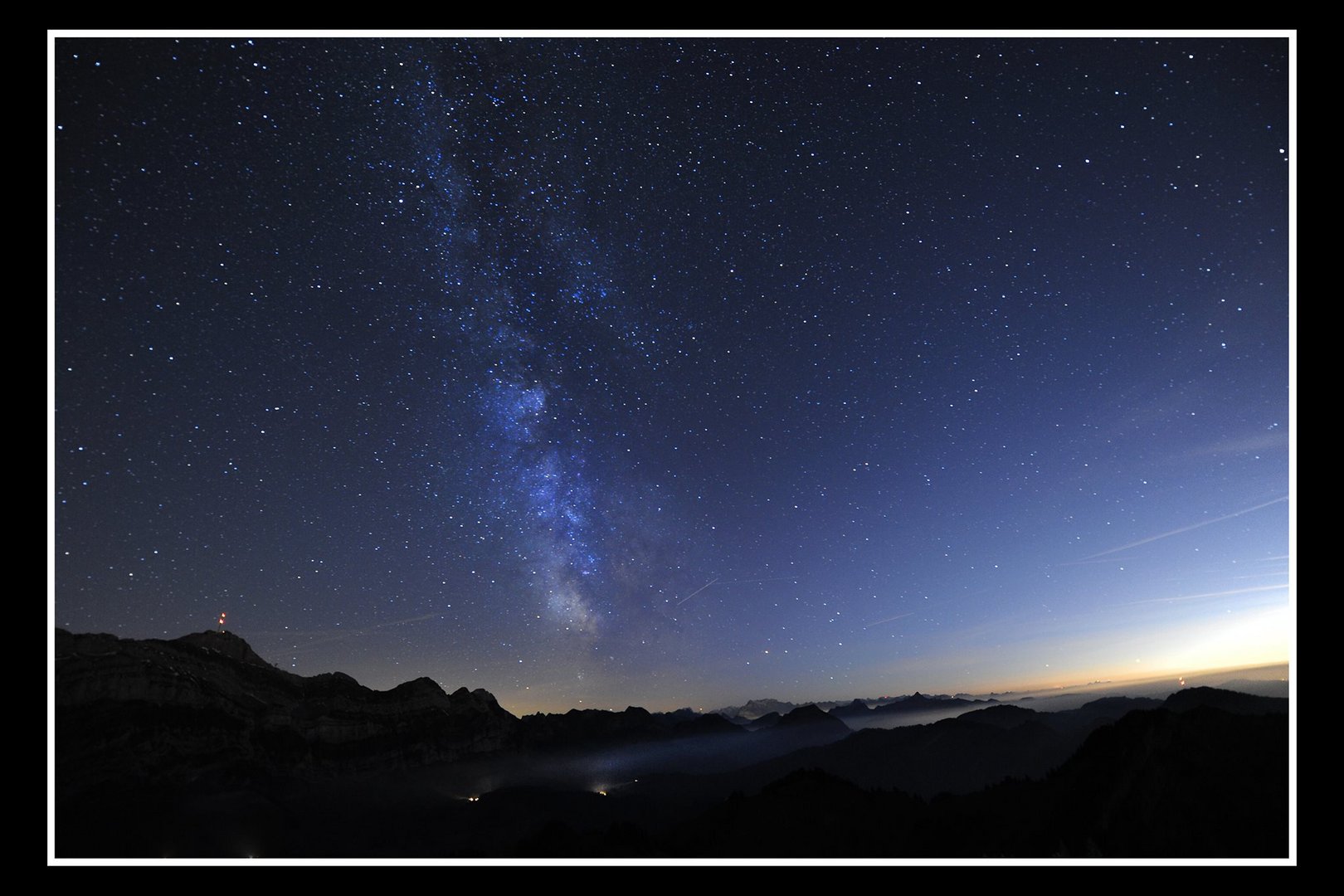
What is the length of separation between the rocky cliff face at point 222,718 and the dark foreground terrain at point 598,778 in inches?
5.5

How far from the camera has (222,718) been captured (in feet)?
104

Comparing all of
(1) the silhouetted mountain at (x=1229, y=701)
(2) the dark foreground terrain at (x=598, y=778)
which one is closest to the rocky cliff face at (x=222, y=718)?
(2) the dark foreground terrain at (x=598, y=778)

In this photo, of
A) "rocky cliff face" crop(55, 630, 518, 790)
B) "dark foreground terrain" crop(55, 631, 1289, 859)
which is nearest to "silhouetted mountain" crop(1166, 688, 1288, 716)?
"dark foreground terrain" crop(55, 631, 1289, 859)

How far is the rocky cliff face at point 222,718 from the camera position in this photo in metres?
22.1

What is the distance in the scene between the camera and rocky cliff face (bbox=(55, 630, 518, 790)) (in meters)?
22.1

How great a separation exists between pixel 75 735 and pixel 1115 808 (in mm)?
37104

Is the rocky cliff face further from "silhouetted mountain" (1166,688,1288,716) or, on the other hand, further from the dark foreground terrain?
"silhouetted mountain" (1166,688,1288,716)

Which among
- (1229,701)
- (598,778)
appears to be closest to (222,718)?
(598,778)

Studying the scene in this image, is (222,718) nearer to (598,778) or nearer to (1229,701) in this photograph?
(598,778)

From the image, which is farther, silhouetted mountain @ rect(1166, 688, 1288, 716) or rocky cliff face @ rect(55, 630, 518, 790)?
rocky cliff face @ rect(55, 630, 518, 790)

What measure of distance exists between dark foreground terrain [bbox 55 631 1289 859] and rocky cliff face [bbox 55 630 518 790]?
0.14 meters

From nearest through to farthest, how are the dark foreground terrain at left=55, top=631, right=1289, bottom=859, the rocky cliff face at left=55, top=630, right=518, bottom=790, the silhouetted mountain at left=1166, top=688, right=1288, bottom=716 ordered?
1. the silhouetted mountain at left=1166, top=688, right=1288, bottom=716
2. the dark foreground terrain at left=55, top=631, right=1289, bottom=859
3. the rocky cliff face at left=55, top=630, right=518, bottom=790
